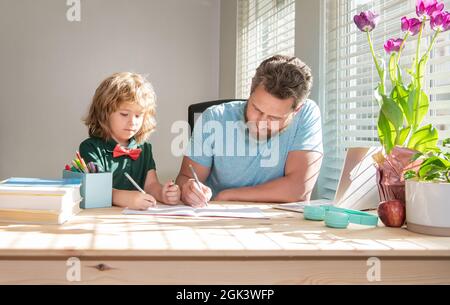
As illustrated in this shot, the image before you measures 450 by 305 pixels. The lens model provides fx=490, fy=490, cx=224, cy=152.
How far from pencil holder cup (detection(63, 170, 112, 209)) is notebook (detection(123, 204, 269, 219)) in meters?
0.09

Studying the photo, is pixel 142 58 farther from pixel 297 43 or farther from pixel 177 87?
pixel 297 43

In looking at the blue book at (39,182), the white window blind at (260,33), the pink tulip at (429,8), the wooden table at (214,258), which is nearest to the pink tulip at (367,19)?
the pink tulip at (429,8)

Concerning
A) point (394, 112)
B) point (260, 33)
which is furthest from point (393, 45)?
point (260, 33)

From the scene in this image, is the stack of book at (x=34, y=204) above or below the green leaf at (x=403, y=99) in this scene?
below

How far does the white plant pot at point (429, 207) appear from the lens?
958mm

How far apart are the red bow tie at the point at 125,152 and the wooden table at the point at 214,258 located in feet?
2.39

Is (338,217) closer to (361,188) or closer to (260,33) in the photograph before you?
(361,188)

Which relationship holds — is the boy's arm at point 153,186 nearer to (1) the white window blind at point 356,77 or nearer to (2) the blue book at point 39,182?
(2) the blue book at point 39,182

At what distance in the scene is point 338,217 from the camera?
1.05 meters

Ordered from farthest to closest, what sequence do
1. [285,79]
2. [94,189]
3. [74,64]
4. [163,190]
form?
[74,64], [285,79], [163,190], [94,189]

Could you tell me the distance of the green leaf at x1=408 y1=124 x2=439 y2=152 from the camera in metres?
1.16

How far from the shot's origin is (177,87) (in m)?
3.58

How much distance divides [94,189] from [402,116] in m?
0.81

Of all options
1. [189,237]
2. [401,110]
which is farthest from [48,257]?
[401,110]
